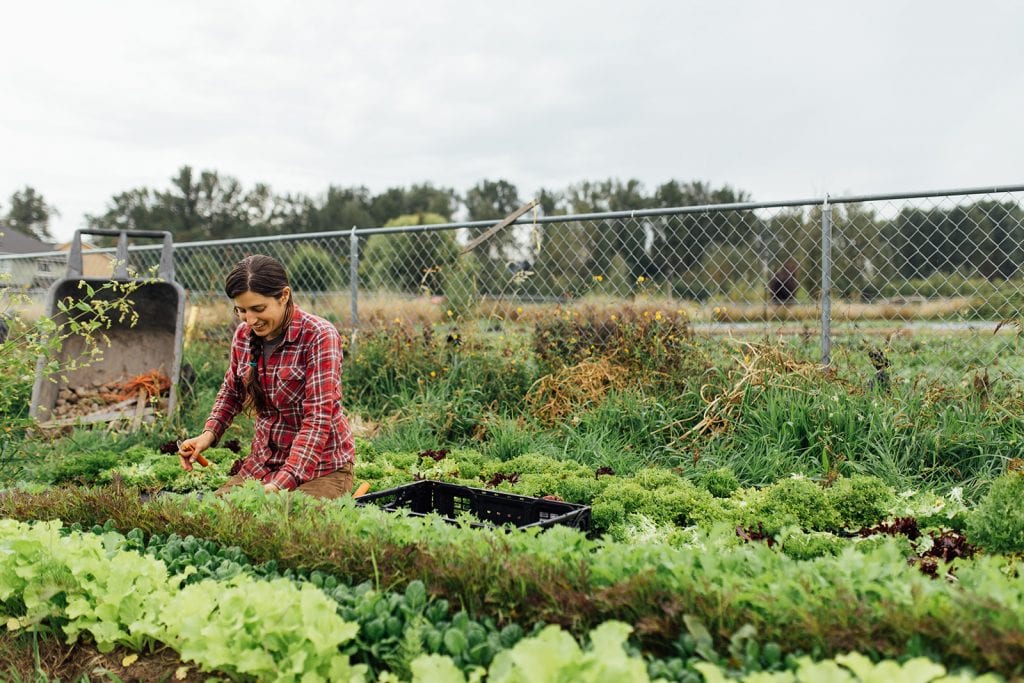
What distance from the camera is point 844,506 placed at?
145 inches

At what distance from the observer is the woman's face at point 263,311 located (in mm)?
3613

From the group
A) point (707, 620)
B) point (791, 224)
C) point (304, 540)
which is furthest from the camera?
point (791, 224)

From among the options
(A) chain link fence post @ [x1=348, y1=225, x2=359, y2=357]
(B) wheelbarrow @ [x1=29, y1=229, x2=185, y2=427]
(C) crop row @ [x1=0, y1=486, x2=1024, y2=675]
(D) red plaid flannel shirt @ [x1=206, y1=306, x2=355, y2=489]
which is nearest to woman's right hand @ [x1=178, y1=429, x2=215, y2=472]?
(D) red plaid flannel shirt @ [x1=206, y1=306, x2=355, y2=489]

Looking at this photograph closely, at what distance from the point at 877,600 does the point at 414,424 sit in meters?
4.59

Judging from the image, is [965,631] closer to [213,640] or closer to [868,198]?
[213,640]

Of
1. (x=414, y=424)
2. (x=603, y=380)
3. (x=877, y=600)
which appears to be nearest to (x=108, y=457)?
(x=414, y=424)

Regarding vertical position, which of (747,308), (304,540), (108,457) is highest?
(747,308)

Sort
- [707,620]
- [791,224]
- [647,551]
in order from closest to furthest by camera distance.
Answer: [707,620]
[647,551]
[791,224]

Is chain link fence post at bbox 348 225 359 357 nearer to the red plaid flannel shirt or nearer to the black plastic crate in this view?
the red plaid flannel shirt

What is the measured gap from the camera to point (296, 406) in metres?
3.97

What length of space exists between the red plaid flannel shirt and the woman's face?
0.24ft

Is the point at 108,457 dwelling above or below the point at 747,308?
below

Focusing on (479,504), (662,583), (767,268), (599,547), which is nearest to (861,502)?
(599,547)

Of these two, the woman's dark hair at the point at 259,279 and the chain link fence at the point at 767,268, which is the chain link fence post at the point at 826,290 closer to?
the chain link fence at the point at 767,268
